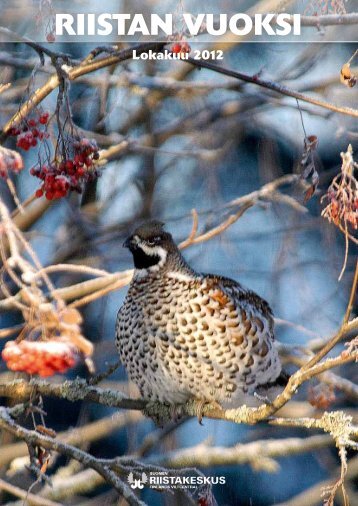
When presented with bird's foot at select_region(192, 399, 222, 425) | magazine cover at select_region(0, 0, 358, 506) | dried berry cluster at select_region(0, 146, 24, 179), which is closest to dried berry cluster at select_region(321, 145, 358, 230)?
magazine cover at select_region(0, 0, 358, 506)

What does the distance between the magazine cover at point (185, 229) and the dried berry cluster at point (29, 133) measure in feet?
0.33

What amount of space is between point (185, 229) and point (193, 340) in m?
→ 0.52

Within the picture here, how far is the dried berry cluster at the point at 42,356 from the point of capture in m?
1.99

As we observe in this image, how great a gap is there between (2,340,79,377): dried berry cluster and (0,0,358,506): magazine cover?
42cm

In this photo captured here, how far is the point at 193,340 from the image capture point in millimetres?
2307

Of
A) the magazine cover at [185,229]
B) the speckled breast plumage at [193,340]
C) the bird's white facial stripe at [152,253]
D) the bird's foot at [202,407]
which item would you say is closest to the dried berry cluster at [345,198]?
the magazine cover at [185,229]

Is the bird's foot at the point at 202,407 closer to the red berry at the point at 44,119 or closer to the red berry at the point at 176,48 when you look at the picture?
the red berry at the point at 44,119

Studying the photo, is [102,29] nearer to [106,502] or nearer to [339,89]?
[339,89]

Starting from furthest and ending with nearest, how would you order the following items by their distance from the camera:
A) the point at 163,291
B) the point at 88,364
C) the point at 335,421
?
the point at 88,364
the point at 163,291
the point at 335,421

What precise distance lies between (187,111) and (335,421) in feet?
4.11

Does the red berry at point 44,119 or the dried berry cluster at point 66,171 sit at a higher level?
the red berry at point 44,119

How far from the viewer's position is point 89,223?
2701 mm

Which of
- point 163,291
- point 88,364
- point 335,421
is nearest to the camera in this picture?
point 335,421

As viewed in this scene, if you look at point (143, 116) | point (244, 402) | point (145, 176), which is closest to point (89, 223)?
point (145, 176)
